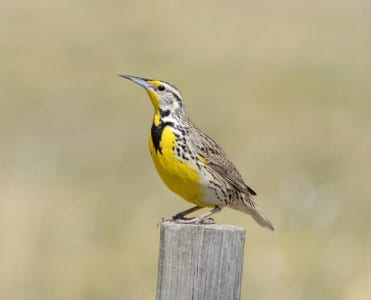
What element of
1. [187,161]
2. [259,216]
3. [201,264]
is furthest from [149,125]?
[201,264]

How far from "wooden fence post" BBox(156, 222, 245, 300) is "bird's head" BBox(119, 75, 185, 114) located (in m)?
1.76

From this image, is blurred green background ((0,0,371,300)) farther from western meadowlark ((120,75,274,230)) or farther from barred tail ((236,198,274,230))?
western meadowlark ((120,75,274,230))

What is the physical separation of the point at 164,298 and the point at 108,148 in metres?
5.58

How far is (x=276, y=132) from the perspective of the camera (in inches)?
368

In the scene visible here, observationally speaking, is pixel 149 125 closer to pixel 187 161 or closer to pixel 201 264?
pixel 187 161

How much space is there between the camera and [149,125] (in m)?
9.65

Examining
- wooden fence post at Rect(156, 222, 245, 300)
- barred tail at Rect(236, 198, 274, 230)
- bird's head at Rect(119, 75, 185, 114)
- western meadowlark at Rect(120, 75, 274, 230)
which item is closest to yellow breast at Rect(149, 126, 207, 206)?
western meadowlark at Rect(120, 75, 274, 230)

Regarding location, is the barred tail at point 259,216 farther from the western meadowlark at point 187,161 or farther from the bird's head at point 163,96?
the bird's head at point 163,96

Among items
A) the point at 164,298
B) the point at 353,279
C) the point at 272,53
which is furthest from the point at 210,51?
the point at 164,298

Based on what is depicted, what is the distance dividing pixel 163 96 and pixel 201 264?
6.11 feet

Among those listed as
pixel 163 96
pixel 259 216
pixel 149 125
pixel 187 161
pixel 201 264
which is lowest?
pixel 201 264

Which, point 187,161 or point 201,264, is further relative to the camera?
point 187,161

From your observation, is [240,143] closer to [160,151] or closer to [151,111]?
[151,111]

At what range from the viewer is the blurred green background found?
654 cm
